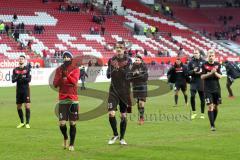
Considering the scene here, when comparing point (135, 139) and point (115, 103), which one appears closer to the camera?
point (115, 103)

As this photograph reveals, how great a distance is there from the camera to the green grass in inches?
496

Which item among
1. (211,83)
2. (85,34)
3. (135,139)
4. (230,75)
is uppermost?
(85,34)

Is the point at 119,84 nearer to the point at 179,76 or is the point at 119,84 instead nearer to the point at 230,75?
the point at 179,76

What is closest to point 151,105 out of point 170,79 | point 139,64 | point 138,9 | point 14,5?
point 170,79

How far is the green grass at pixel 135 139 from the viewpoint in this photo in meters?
12.6

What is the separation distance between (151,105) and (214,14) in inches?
2216

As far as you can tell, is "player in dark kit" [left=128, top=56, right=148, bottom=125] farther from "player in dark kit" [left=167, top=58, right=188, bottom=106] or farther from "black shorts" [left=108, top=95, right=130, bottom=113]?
"black shorts" [left=108, top=95, right=130, bottom=113]

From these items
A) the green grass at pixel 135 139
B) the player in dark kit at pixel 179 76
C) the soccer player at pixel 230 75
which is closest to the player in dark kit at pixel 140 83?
the green grass at pixel 135 139

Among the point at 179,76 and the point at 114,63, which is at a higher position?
the point at 114,63

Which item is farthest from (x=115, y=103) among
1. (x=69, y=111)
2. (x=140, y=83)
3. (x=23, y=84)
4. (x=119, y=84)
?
(x=140, y=83)

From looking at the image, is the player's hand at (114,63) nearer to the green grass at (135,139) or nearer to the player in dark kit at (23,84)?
the green grass at (135,139)

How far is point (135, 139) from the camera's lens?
1520 centimetres

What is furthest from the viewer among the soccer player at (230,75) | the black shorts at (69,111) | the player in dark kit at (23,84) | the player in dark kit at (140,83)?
the soccer player at (230,75)

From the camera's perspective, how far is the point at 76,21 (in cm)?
6181
